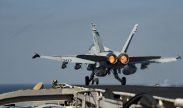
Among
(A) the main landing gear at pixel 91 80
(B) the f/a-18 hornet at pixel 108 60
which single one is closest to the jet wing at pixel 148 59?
(B) the f/a-18 hornet at pixel 108 60

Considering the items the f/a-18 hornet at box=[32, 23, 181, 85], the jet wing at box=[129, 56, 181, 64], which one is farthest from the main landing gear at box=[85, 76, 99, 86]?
the jet wing at box=[129, 56, 181, 64]

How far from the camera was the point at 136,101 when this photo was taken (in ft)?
47.1

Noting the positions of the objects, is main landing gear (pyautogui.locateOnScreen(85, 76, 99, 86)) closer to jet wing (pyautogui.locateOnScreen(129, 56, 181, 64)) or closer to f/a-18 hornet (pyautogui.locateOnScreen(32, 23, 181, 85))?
f/a-18 hornet (pyautogui.locateOnScreen(32, 23, 181, 85))

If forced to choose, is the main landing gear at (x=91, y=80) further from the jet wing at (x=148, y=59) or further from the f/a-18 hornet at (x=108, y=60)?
the jet wing at (x=148, y=59)

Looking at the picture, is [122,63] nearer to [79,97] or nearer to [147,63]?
[147,63]

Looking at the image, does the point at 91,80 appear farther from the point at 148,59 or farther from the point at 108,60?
the point at 148,59

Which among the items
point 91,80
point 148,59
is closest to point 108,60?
point 91,80

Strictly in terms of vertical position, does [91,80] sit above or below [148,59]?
below

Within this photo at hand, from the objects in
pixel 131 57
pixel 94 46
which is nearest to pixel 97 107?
pixel 131 57

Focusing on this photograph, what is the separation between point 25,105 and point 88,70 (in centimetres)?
2541

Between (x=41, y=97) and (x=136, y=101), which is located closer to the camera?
(x=136, y=101)

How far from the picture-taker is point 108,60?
5600cm

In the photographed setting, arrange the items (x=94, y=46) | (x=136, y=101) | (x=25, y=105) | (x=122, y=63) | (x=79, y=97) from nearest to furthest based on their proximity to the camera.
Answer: (x=136, y=101)
(x=79, y=97)
(x=25, y=105)
(x=122, y=63)
(x=94, y=46)

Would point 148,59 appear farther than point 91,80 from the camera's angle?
Yes
